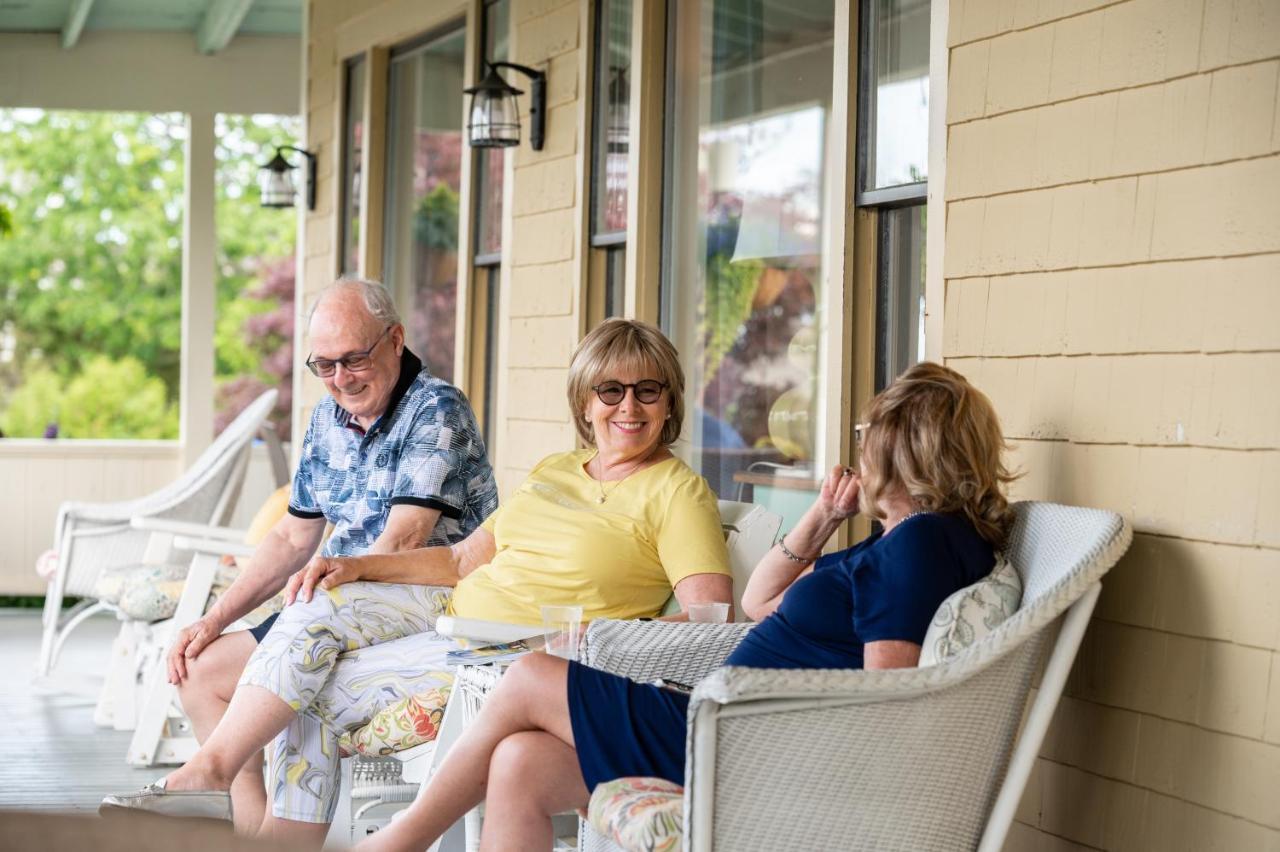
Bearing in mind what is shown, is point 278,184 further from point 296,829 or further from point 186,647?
point 296,829

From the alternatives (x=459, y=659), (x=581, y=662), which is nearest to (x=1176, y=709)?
(x=581, y=662)

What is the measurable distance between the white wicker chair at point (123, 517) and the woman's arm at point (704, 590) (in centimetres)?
327

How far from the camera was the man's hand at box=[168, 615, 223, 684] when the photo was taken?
313 centimetres

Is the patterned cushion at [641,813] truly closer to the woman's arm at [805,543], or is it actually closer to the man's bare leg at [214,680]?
the woman's arm at [805,543]

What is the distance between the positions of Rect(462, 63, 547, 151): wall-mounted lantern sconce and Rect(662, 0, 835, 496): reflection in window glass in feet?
2.19

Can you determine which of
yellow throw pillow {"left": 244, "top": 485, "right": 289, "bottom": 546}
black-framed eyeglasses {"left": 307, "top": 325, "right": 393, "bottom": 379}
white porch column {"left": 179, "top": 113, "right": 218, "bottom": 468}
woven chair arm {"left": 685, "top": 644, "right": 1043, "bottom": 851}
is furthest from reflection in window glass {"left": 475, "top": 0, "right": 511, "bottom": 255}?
white porch column {"left": 179, "top": 113, "right": 218, "bottom": 468}

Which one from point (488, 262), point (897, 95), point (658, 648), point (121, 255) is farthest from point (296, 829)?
point (121, 255)

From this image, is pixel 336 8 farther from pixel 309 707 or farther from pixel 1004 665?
pixel 1004 665

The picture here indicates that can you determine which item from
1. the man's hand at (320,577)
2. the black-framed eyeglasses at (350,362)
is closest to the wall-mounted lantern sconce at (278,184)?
the black-framed eyeglasses at (350,362)

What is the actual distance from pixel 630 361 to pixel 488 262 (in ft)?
7.86

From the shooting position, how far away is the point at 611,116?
4395mm

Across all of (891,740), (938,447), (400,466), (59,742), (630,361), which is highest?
(630,361)

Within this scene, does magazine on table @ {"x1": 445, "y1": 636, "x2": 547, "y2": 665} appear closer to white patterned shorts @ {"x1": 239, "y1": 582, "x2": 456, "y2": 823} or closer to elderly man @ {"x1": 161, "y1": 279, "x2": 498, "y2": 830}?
white patterned shorts @ {"x1": 239, "y1": 582, "x2": 456, "y2": 823}

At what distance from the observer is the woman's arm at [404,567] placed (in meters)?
2.97
